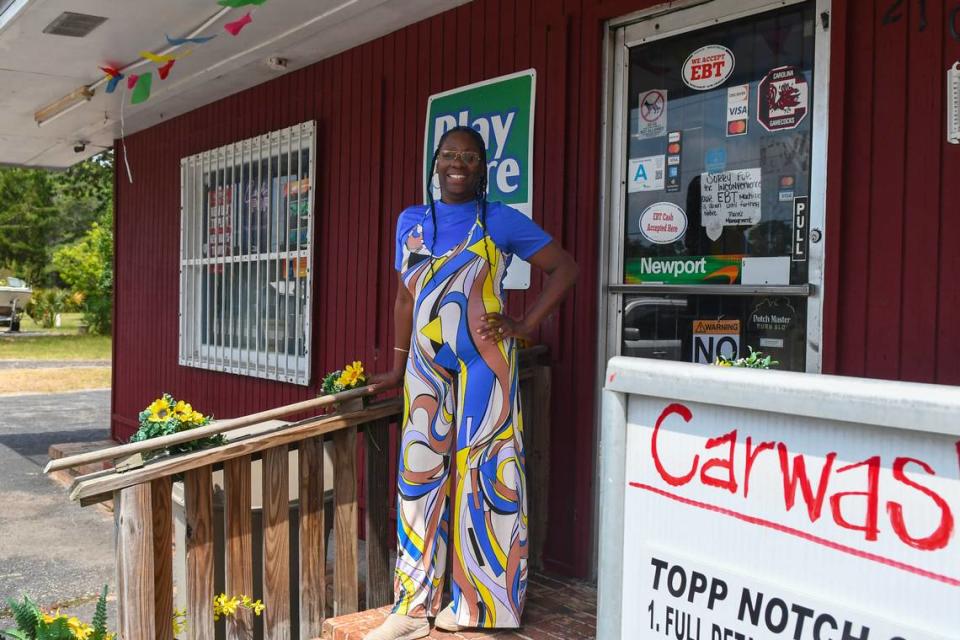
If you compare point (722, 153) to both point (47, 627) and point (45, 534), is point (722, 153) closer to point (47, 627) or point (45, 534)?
point (47, 627)

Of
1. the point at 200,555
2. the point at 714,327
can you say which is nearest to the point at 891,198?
the point at 714,327

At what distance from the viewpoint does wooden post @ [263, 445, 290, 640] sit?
127 inches

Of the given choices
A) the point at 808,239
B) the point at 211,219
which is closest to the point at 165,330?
the point at 211,219

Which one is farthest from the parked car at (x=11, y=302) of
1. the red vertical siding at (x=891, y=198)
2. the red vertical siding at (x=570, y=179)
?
the red vertical siding at (x=891, y=198)

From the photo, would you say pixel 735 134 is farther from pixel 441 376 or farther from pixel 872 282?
pixel 441 376

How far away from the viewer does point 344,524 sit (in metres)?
3.40

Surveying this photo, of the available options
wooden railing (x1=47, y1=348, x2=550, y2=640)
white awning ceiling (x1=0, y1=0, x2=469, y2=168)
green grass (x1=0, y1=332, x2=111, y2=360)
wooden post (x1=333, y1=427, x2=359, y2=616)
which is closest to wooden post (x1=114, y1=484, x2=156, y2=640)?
wooden railing (x1=47, y1=348, x2=550, y2=640)

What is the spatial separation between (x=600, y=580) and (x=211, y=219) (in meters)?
6.15

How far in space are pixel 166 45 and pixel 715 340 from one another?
3909 mm

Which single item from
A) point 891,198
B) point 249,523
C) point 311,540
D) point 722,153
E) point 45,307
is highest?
point 722,153

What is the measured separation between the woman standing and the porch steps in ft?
0.17

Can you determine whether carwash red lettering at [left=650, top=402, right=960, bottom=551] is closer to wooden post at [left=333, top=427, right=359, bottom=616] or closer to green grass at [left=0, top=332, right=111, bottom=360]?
wooden post at [left=333, top=427, right=359, bottom=616]

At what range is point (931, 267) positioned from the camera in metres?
2.79

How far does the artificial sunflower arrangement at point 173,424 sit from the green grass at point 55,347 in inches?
708
